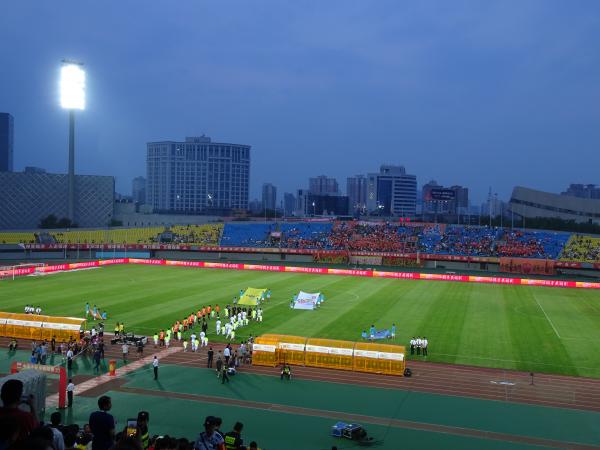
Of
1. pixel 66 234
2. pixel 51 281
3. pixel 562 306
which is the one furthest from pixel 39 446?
pixel 66 234

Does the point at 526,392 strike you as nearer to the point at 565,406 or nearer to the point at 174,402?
the point at 565,406

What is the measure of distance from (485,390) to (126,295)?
114 ft

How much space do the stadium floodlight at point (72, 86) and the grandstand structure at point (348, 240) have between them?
21.4 metres

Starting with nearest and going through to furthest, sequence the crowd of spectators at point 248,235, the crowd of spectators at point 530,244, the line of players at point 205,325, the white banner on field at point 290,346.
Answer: the white banner on field at point 290,346 → the line of players at point 205,325 → the crowd of spectators at point 530,244 → the crowd of spectators at point 248,235

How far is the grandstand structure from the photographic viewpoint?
88.2 metres

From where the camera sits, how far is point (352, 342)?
30547 mm

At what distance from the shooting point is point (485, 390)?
26922 mm

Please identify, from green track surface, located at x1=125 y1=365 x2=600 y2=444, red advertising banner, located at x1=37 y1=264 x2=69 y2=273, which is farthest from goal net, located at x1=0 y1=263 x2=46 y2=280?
green track surface, located at x1=125 y1=365 x2=600 y2=444

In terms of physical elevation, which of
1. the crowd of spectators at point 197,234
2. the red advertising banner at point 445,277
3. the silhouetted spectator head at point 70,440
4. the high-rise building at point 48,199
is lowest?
the red advertising banner at point 445,277

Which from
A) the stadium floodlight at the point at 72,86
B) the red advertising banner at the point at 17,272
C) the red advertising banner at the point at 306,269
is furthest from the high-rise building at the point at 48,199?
the red advertising banner at the point at 306,269

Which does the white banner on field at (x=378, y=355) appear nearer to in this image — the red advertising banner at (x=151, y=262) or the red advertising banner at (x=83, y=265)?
the red advertising banner at (x=83, y=265)

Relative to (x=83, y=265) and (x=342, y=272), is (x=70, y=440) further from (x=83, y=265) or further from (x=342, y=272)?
(x=83, y=265)

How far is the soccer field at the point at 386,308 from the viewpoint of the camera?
1391 inches

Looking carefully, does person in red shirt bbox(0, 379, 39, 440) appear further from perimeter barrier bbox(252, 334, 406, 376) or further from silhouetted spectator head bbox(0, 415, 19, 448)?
perimeter barrier bbox(252, 334, 406, 376)
